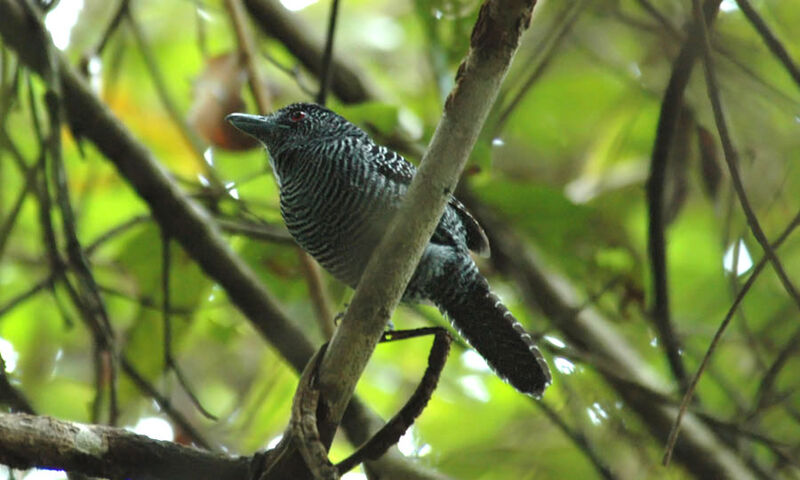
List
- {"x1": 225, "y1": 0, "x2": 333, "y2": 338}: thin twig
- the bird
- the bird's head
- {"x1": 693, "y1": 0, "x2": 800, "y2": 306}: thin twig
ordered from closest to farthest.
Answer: {"x1": 693, "y1": 0, "x2": 800, "y2": 306}: thin twig < the bird < the bird's head < {"x1": 225, "y1": 0, "x2": 333, "y2": 338}: thin twig

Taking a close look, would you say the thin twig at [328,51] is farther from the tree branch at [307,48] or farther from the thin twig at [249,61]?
the tree branch at [307,48]

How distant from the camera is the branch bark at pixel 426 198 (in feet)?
6.07

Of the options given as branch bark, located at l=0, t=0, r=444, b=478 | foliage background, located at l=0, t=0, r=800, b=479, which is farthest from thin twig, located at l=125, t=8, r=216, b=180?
branch bark, located at l=0, t=0, r=444, b=478

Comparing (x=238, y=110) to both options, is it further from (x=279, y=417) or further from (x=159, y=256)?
(x=279, y=417)

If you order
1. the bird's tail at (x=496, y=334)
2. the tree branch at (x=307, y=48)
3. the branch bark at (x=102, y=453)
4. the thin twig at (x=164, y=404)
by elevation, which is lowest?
the branch bark at (x=102, y=453)

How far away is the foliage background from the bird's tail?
45 cm

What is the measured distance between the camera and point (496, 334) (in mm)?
2988

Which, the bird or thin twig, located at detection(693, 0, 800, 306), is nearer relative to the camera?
thin twig, located at detection(693, 0, 800, 306)

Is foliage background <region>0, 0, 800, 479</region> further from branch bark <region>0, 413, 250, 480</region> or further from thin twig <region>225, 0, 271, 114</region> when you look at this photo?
branch bark <region>0, 413, 250, 480</region>

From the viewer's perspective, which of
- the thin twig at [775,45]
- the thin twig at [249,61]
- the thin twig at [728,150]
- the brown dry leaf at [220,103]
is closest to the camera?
the thin twig at [728,150]

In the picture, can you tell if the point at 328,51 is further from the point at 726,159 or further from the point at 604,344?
the point at 726,159

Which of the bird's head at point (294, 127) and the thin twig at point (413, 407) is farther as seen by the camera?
the bird's head at point (294, 127)

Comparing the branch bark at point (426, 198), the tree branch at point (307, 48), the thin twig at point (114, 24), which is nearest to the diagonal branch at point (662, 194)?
the branch bark at point (426, 198)

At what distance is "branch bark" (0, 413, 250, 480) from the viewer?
6.07 feet
